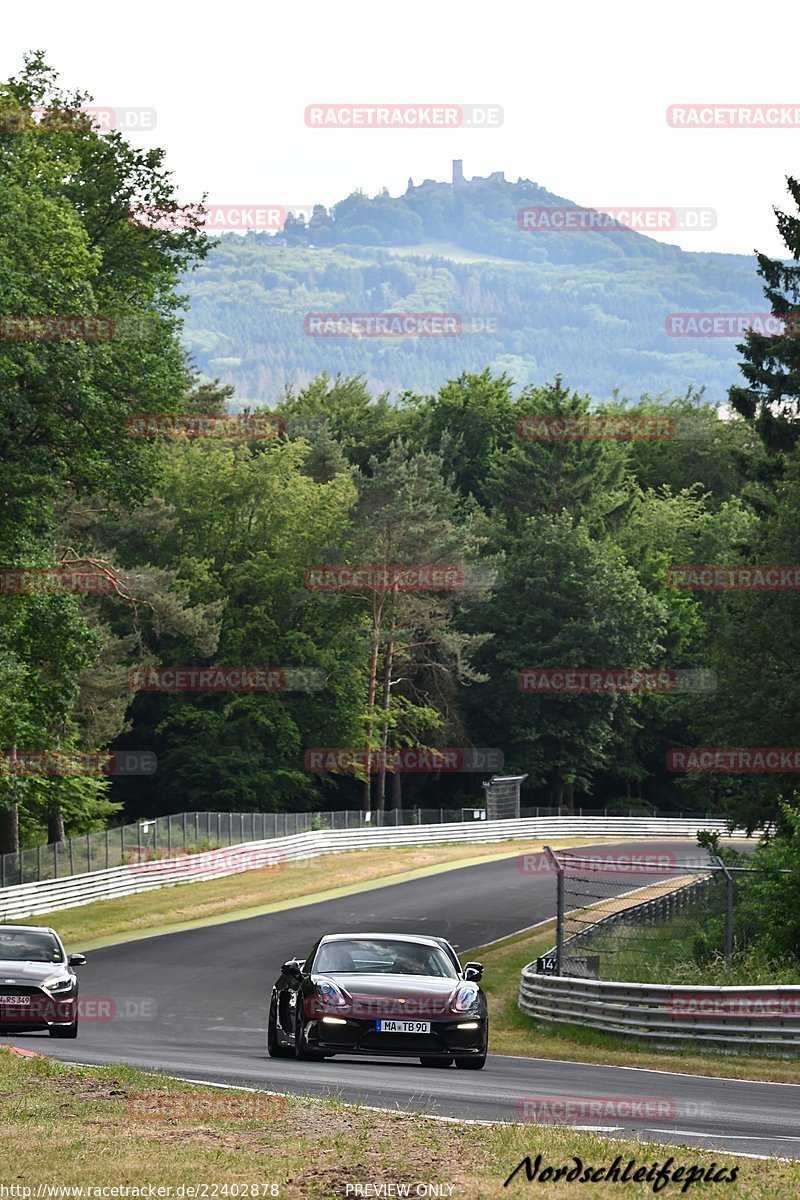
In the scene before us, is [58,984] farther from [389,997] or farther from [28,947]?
[389,997]

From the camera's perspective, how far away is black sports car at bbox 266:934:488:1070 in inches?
631

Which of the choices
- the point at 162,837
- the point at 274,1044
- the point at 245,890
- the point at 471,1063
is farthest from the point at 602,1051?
the point at 162,837

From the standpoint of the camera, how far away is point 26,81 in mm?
41812

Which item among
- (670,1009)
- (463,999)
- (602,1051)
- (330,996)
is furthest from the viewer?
(602,1051)

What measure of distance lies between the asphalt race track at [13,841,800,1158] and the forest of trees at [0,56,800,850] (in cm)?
642

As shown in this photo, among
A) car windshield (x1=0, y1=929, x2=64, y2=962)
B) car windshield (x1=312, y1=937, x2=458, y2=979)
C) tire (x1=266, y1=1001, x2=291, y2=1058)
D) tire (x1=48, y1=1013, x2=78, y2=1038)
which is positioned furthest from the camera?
car windshield (x1=0, y1=929, x2=64, y2=962)

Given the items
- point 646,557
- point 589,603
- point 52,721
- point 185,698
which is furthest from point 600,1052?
point 646,557

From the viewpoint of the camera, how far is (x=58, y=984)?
805 inches

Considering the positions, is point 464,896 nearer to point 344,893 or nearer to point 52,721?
point 344,893

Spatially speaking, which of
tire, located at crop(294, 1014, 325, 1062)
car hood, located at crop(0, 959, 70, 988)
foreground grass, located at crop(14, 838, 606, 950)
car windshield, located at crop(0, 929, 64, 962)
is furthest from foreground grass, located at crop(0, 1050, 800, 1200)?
foreground grass, located at crop(14, 838, 606, 950)

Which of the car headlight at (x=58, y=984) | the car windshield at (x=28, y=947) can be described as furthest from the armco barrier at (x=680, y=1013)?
the car windshield at (x=28, y=947)

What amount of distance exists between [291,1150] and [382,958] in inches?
293

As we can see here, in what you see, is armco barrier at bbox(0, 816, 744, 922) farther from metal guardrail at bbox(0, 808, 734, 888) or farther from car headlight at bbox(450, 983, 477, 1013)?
car headlight at bbox(450, 983, 477, 1013)

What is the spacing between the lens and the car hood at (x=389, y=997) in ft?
52.4
